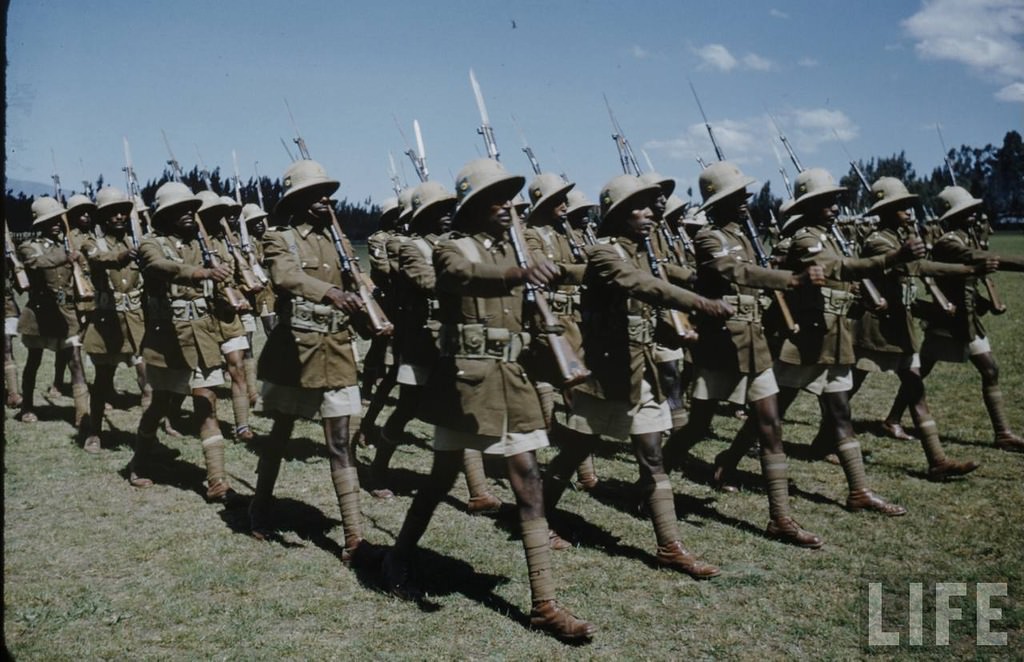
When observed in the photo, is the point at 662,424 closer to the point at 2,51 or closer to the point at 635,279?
the point at 635,279

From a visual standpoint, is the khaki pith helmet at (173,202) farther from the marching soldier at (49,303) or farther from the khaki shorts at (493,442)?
the khaki shorts at (493,442)

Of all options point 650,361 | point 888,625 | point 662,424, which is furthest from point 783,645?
point 650,361

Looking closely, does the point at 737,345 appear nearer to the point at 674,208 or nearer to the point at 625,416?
the point at 625,416

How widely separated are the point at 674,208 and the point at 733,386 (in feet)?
15.1

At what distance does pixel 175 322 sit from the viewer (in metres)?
7.12

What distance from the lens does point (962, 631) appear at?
4672mm

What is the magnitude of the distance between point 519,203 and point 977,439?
5866 mm

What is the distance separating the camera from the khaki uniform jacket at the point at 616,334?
551cm

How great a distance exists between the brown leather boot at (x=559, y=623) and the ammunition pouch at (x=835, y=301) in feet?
12.3

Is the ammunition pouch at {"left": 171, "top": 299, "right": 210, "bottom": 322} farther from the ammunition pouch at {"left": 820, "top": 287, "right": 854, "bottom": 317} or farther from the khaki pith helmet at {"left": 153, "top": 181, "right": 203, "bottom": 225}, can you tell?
the ammunition pouch at {"left": 820, "top": 287, "right": 854, "bottom": 317}

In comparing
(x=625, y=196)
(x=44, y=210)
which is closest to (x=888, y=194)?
(x=625, y=196)

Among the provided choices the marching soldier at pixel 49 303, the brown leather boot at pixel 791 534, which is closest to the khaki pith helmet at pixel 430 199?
the brown leather boot at pixel 791 534

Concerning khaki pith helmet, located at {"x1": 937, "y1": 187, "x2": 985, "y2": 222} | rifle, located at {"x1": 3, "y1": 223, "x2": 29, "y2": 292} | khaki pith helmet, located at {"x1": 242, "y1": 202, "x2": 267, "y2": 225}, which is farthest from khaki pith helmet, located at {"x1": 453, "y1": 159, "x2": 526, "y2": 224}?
khaki pith helmet, located at {"x1": 242, "y1": 202, "x2": 267, "y2": 225}

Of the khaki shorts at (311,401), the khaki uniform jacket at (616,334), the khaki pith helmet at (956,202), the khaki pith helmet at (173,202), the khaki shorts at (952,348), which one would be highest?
the khaki pith helmet at (173,202)
